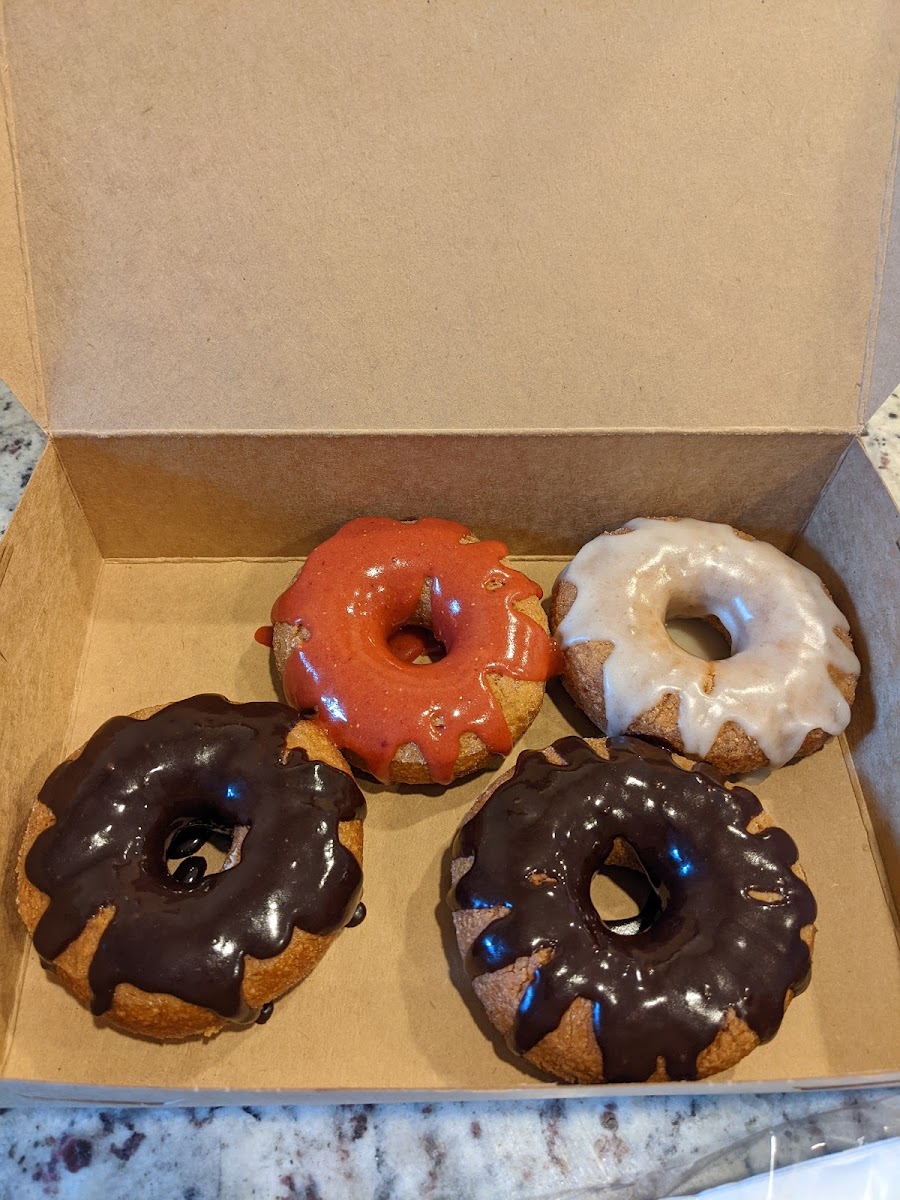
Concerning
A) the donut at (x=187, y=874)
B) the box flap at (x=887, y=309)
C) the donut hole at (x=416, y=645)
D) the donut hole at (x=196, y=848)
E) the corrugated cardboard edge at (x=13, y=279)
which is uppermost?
the corrugated cardboard edge at (x=13, y=279)

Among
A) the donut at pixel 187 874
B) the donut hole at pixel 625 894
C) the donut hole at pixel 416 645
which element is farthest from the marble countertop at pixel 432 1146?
the donut hole at pixel 416 645

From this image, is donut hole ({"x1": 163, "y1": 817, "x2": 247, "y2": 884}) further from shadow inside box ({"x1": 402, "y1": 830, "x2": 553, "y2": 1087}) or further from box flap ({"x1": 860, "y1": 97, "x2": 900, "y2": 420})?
box flap ({"x1": 860, "y1": 97, "x2": 900, "y2": 420})

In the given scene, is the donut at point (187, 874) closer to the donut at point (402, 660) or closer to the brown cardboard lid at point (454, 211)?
the donut at point (402, 660)

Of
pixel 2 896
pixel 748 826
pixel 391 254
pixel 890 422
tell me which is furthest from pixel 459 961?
pixel 890 422

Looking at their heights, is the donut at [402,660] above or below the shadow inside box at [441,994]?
above

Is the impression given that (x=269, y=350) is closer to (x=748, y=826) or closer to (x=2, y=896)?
(x=2, y=896)

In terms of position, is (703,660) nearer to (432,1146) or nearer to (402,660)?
(402,660)
